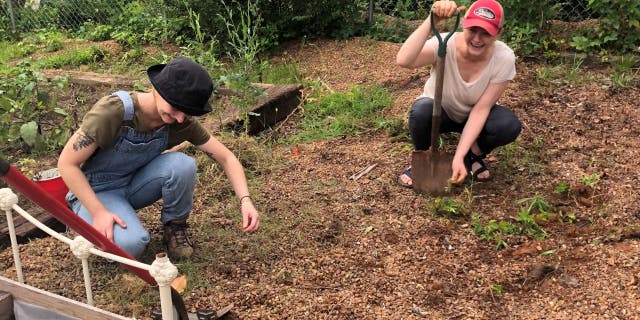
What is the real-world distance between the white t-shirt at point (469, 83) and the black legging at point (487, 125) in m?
0.12

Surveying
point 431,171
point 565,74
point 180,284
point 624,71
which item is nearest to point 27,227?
point 180,284

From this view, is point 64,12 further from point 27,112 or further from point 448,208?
point 448,208

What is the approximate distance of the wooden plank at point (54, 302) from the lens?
193 centimetres

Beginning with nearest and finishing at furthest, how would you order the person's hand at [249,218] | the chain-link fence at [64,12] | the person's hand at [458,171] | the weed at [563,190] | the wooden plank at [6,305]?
the wooden plank at [6,305], the person's hand at [249,218], the person's hand at [458,171], the weed at [563,190], the chain-link fence at [64,12]

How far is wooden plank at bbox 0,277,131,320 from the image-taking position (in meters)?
1.93

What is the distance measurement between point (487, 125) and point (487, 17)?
0.62m

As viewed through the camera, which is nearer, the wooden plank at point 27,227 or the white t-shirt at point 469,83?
the wooden plank at point 27,227

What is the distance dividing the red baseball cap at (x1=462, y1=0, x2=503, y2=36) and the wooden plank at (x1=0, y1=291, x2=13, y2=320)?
2195mm

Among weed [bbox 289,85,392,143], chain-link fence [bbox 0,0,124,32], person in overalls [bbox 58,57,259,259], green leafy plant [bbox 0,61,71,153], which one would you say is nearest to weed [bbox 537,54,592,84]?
weed [bbox 289,85,392,143]

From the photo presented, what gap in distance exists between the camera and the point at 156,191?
2693 mm

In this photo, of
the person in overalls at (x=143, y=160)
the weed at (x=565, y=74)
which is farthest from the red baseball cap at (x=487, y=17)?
the weed at (x=565, y=74)

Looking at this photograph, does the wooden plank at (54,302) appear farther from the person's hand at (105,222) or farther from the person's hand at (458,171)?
the person's hand at (458,171)

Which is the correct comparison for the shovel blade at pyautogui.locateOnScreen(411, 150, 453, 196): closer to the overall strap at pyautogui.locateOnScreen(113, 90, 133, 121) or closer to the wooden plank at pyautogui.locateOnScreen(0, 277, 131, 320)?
the overall strap at pyautogui.locateOnScreen(113, 90, 133, 121)

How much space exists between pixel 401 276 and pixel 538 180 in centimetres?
113
